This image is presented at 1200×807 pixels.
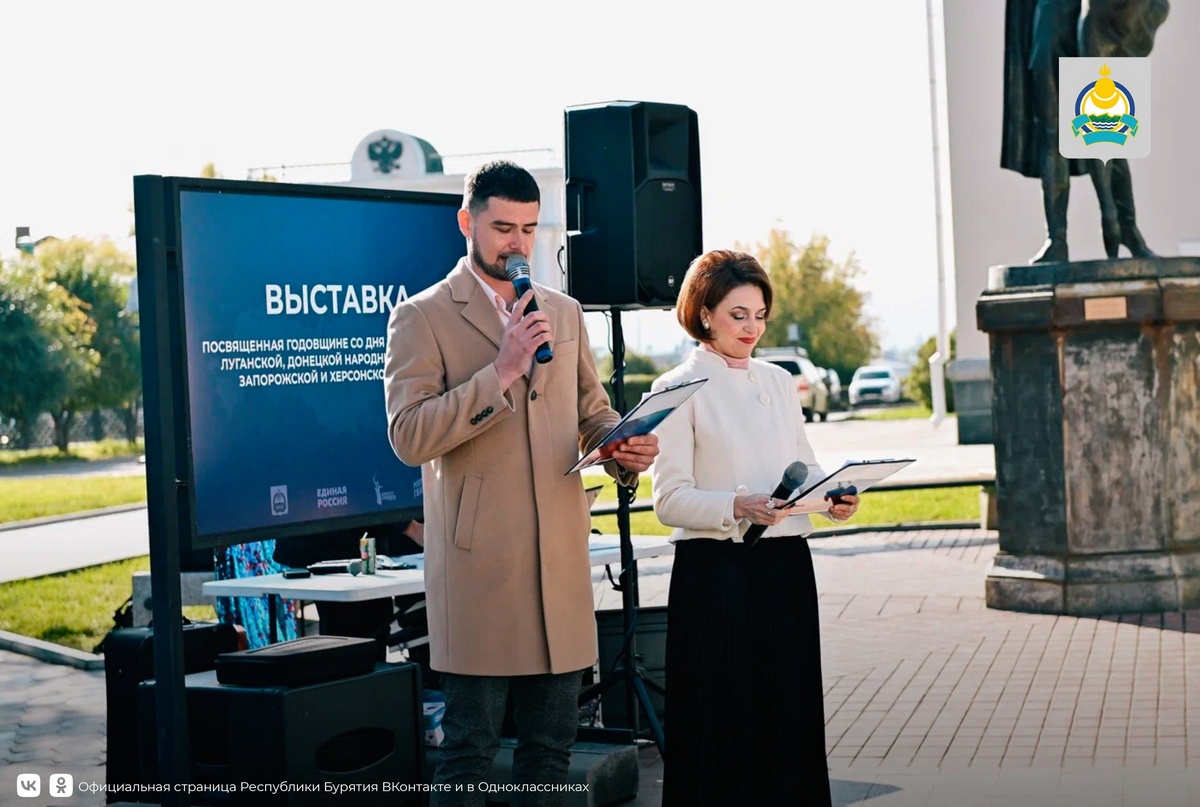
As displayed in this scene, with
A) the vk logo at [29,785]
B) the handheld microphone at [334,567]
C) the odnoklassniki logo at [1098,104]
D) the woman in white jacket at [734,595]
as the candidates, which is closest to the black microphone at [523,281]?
the woman in white jacket at [734,595]

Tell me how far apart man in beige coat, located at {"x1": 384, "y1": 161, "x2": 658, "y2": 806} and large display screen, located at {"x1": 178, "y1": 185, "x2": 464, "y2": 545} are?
123cm

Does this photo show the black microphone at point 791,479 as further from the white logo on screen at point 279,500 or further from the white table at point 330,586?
the white logo on screen at point 279,500

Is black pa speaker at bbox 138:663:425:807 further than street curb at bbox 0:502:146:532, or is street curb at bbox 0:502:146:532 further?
street curb at bbox 0:502:146:532

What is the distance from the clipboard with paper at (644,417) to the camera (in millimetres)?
4234

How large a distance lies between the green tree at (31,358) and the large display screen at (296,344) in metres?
51.0

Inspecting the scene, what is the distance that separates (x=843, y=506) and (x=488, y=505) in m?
0.96

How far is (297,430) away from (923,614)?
565 centimetres

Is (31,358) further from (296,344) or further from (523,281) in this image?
(523,281)

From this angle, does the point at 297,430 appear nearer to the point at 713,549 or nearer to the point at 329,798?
the point at 329,798

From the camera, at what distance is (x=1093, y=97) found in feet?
37.0

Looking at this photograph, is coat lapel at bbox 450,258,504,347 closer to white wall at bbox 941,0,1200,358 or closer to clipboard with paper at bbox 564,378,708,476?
clipboard with paper at bbox 564,378,708,476

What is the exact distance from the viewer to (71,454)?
49031 millimetres

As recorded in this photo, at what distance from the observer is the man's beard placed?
4379 mm

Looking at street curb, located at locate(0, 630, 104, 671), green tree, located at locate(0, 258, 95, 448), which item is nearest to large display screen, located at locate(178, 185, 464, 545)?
street curb, located at locate(0, 630, 104, 671)
